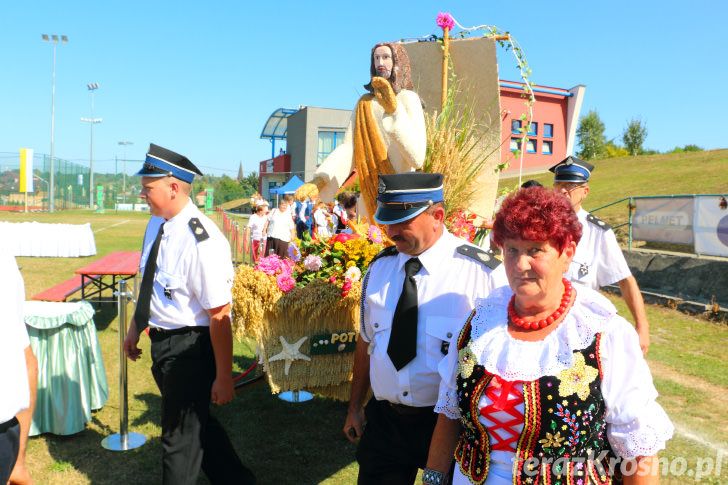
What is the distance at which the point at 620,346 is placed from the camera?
4.98 ft

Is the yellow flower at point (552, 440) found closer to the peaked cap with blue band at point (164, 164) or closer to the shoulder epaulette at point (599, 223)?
the peaked cap with blue band at point (164, 164)

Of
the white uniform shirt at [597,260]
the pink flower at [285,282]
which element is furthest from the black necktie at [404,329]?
the white uniform shirt at [597,260]

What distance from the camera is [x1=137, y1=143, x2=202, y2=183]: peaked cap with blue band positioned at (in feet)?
9.75

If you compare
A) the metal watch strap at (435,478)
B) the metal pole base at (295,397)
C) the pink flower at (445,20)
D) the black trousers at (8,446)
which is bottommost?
the metal pole base at (295,397)

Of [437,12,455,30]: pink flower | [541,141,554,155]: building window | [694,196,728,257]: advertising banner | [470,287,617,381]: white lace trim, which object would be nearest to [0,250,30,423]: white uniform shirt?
[470,287,617,381]: white lace trim

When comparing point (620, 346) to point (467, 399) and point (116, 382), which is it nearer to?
point (467, 399)

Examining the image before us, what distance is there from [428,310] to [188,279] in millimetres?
1407

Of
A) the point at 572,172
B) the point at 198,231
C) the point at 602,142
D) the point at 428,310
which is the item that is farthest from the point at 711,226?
the point at 602,142

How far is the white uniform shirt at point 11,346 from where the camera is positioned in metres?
1.70

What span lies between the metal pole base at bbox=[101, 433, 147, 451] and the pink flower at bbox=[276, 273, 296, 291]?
1922 mm

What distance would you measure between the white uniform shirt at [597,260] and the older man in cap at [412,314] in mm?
1757

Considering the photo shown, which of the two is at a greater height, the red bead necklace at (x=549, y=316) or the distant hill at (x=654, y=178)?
the distant hill at (x=654, y=178)

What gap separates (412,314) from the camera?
221 centimetres

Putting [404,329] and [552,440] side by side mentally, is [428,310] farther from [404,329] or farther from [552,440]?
[552,440]
